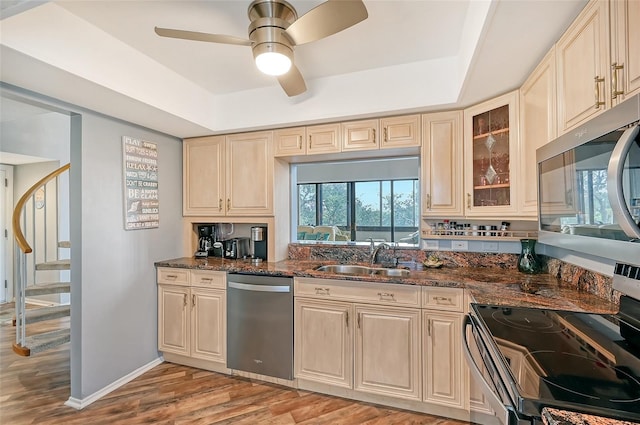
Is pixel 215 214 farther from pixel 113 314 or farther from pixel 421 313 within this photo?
pixel 421 313

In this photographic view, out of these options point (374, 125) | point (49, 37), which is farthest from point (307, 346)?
point (49, 37)

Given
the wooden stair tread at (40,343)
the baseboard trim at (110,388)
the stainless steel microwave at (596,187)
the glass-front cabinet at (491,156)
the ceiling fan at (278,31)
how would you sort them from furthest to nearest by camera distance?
the wooden stair tread at (40,343)
the baseboard trim at (110,388)
the glass-front cabinet at (491,156)
the ceiling fan at (278,31)
the stainless steel microwave at (596,187)

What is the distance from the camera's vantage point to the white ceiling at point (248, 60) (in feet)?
4.89

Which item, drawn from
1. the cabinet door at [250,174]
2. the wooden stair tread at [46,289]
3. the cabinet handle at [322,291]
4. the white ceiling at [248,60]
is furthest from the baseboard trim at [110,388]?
the white ceiling at [248,60]

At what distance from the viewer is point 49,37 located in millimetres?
1580

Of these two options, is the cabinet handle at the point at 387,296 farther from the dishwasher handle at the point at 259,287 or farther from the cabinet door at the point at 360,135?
the cabinet door at the point at 360,135

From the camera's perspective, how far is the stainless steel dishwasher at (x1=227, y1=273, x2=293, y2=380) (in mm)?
2396

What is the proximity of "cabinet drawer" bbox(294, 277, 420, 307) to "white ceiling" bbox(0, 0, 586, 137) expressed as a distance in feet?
4.42

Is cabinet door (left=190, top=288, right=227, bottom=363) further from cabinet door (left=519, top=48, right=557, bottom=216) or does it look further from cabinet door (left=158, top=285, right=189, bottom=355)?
cabinet door (left=519, top=48, right=557, bottom=216)

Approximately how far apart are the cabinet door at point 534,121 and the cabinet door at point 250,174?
78.5 inches

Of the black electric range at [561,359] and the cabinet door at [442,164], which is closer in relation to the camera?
the black electric range at [561,359]

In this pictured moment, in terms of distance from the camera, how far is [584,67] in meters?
1.27

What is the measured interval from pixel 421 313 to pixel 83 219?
8.33 ft

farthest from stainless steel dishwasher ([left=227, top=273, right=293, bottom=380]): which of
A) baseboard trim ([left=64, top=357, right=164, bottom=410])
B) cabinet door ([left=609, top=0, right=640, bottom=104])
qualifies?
cabinet door ([left=609, top=0, right=640, bottom=104])
